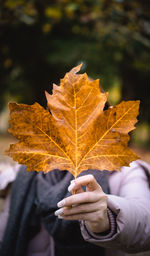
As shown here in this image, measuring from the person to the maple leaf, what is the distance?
0.09 metres

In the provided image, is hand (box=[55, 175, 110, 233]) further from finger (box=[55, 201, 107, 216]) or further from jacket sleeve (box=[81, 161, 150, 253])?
jacket sleeve (box=[81, 161, 150, 253])

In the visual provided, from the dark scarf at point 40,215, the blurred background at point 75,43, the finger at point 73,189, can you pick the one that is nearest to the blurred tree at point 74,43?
the blurred background at point 75,43

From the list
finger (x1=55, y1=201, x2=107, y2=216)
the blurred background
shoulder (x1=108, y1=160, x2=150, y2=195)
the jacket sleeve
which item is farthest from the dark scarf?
the blurred background

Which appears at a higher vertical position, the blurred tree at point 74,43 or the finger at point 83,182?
the blurred tree at point 74,43

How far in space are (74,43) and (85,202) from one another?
5.57m

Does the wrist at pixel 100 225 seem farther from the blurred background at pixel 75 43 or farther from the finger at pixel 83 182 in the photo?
the blurred background at pixel 75 43

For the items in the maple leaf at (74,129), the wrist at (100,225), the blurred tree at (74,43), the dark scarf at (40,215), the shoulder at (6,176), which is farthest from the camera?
the blurred tree at (74,43)

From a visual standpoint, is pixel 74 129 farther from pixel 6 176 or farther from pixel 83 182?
pixel 6 176

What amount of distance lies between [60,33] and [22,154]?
5976 millimetres

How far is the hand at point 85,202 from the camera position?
0.71 m

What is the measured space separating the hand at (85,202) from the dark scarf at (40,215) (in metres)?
0.49

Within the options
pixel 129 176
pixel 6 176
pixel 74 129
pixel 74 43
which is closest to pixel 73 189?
pixel 74 129

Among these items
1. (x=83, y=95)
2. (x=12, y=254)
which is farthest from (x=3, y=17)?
(x=12, y=254)

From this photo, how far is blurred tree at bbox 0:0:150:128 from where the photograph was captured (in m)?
2.50
